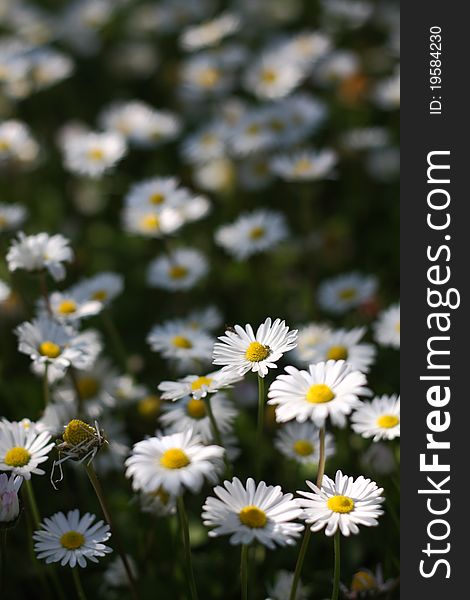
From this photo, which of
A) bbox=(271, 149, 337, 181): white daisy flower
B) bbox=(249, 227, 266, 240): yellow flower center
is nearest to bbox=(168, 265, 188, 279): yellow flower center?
bbox=(249, 227, 266, 240): yellow flower center

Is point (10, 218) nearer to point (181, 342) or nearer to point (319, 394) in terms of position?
point (181, 342)

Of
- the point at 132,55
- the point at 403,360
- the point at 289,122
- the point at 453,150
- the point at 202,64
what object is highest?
the point at 132,55

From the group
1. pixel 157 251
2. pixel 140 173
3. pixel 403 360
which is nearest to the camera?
pixel 403 360

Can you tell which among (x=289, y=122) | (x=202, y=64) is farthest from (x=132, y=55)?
(x=289, y=122)

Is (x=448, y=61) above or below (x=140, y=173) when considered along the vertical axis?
below

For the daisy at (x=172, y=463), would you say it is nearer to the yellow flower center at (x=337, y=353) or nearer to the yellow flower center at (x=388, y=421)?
the yellow flower center at (x=388, y=421)

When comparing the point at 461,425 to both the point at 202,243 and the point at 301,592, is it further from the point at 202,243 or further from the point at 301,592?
the point at 202,243

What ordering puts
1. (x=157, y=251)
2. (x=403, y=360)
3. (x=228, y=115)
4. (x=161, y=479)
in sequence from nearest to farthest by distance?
(x=161, y=479)
(x=403, y=360)
(x=157, y=251)
(x=228, y=115)

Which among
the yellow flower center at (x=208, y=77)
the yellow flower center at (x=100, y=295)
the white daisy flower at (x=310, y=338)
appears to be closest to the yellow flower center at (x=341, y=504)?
the white daisy flower at (x=310, y=338)
